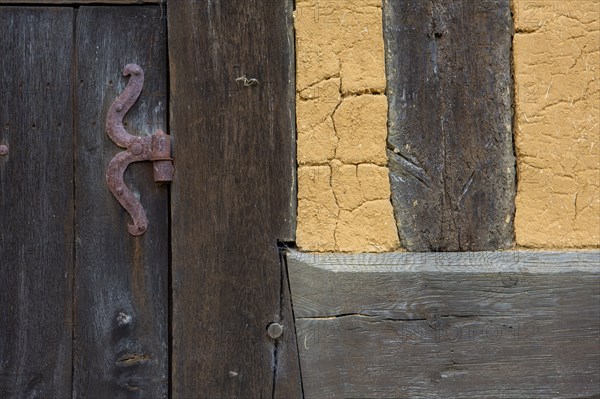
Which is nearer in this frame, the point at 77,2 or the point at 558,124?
the point at 558,124

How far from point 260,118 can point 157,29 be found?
40 centimetres

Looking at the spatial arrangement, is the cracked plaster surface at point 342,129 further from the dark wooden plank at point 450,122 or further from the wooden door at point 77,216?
the wooden door at point 77,216

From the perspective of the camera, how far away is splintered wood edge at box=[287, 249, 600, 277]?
182cm

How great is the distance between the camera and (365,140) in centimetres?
187

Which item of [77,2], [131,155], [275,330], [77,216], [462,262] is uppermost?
[77,2]

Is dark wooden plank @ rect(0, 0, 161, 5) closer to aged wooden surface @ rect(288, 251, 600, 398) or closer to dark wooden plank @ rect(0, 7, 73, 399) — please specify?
dark wooden plank @ rect(0, 7, 73, 399)

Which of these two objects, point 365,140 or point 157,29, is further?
point 157,29

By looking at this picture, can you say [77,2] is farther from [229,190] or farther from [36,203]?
[229,190]

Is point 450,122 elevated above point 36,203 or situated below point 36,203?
above

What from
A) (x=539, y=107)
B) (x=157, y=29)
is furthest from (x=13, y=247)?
(x=539, y=107)

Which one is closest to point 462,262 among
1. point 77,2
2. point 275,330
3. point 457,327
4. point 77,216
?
point 457,327

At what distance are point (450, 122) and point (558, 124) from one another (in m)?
0.28

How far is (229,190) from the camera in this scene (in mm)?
1896

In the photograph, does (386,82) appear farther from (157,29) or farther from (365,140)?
(157,29)
